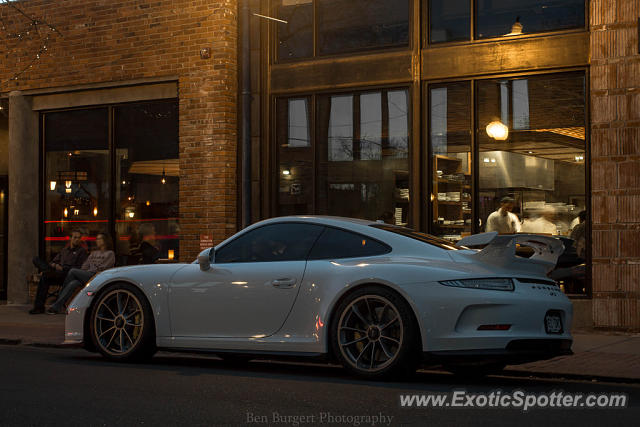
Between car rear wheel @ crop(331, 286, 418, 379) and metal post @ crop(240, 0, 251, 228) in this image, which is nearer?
car rear wheel @ crop(331, 286, 418, 379)

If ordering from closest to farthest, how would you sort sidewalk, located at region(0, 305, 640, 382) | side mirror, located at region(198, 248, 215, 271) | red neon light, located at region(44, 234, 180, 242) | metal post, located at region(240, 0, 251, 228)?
sidewalk, located at region(0, 305, 640, 382), side mirror, located at region(198, 248, 215, 271), metal post, located at region(240, 0, 251, 228), red neon light, located at region(44, 234, 180, 242)

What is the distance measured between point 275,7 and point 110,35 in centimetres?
305

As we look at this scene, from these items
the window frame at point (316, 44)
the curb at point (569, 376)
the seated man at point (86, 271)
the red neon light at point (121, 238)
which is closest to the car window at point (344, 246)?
the curb at point (569, 376)

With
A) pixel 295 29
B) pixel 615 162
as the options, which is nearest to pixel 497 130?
pixel 615 162

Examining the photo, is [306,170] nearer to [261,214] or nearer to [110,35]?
[261,214]

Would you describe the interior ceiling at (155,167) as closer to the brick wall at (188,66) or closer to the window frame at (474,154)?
the brick wall at (188,66)

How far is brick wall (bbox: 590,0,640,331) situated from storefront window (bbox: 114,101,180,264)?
7.16 m

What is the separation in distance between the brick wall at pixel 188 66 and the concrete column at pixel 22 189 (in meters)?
1.59

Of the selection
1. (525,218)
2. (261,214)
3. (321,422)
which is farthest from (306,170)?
(321,422)

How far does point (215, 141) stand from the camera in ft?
50.3

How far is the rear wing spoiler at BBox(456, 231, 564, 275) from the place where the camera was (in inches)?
298

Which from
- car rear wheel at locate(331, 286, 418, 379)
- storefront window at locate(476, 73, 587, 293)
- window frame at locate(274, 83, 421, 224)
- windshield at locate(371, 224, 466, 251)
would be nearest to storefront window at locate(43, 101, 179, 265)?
window frame at locate(274, 83, 421, 224)

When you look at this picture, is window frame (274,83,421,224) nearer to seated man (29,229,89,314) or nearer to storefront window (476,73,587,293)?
storefront window (476,73,587,293)

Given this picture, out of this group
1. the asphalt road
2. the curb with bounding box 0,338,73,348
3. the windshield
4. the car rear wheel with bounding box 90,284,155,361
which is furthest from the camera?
the curb with bounding box 0,338,73,348
